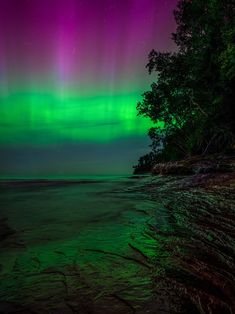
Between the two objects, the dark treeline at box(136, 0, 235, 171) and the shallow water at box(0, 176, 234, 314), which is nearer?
the shallow water at box(0, 176, 234, 314)

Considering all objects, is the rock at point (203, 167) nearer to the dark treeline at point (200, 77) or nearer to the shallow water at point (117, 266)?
the dark treeline at point (200, 77)

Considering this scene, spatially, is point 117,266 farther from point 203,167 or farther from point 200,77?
point 200,77

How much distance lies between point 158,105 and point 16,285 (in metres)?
28.7

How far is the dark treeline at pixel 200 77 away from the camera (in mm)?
→ 19906

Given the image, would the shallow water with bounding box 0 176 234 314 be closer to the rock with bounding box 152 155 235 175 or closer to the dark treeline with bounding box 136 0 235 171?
the rock with bounding box 152 155 235 175

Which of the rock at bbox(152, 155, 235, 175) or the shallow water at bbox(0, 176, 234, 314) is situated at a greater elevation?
the rock at bbox(152, 155, 235, 175)

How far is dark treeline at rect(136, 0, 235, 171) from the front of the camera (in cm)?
1991

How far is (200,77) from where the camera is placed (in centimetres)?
2281

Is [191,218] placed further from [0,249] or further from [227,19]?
[227,19]

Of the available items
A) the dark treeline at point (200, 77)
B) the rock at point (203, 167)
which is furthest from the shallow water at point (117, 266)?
the dark treeline at point (200, 77)

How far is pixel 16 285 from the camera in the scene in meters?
2.83

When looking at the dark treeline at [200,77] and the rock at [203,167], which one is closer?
the rock at [203,167]

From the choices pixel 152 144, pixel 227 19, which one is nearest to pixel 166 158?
pixel 152 144

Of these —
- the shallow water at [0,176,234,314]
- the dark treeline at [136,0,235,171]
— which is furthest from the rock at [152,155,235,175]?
the shallow water at [0,176,234,314]
